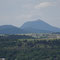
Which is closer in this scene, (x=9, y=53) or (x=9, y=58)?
(x=9, y=58)

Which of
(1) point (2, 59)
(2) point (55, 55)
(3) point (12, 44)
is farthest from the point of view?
(3) point (12, 44)

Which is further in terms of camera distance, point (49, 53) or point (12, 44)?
point (12, 44)

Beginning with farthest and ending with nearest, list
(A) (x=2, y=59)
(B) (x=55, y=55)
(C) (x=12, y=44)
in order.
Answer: (C) (x=12, y=44), (B) (x=55, y=55), (A) (x=2, y=59)

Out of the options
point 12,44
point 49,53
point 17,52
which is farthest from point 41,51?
point 12,44

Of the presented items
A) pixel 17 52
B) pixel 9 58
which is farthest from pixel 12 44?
pixel 9 58

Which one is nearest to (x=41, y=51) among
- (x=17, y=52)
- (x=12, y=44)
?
(x=17, y=52)

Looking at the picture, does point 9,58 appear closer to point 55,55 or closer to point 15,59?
point 15,59

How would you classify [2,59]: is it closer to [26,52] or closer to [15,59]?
[15,59]
